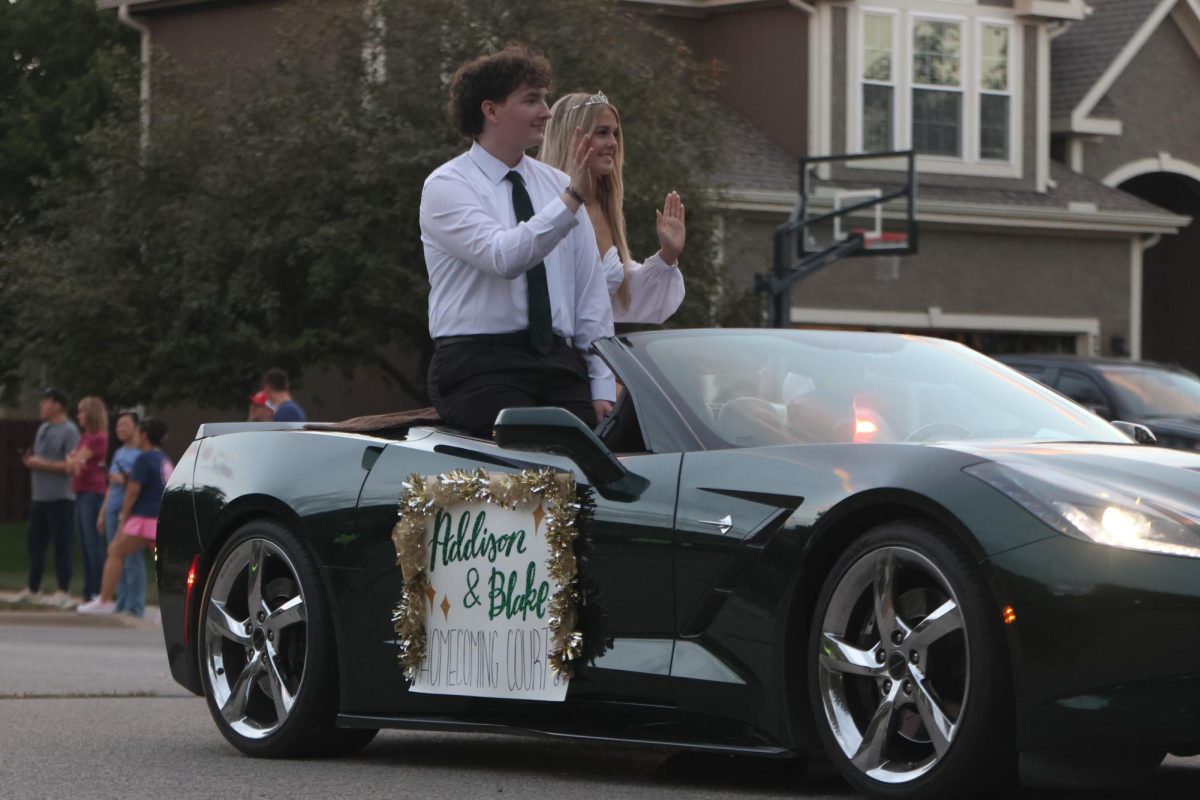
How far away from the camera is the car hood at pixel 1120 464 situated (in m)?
5.18

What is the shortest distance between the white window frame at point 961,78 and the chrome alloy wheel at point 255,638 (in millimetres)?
22906

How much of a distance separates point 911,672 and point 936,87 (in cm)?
2573

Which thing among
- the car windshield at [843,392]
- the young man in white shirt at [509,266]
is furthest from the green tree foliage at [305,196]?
the car windshield at [843,392]

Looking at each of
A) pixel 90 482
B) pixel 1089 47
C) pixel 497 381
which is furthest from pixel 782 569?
pixel 1089 47

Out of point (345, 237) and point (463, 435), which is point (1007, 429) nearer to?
point (463, 435)

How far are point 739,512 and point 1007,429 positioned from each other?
2.93ft

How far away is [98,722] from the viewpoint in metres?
8.27

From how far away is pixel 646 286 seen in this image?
7.74 metres

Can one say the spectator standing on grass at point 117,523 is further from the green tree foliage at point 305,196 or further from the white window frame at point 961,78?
the white window frame at point 961,78

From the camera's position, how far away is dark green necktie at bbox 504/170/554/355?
694cm

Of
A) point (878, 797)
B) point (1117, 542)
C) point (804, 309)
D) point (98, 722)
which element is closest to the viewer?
point (1117, 542)

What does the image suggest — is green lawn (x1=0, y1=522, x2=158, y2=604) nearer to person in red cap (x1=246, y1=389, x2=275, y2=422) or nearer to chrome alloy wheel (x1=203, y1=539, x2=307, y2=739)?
person in red cap (x1=246, y1=389, x2=275, y2=422)

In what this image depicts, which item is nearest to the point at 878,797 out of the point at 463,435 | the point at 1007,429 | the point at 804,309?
the point at 1007,429

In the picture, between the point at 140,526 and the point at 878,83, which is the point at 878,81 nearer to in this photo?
the point at 878,83
